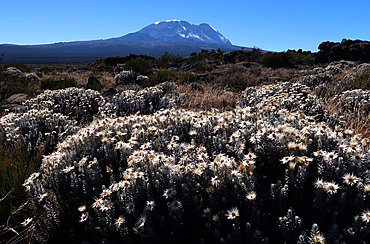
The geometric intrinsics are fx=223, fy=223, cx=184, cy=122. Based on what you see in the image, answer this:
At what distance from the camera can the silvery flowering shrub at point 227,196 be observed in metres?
1.83

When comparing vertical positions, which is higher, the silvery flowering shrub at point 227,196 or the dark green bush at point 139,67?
the dark green bush at point 139,67

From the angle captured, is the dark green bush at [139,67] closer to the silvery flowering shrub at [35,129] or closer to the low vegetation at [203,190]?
the silvery flowering shrub at [35,129]

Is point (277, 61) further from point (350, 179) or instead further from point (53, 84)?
point (350, 179)

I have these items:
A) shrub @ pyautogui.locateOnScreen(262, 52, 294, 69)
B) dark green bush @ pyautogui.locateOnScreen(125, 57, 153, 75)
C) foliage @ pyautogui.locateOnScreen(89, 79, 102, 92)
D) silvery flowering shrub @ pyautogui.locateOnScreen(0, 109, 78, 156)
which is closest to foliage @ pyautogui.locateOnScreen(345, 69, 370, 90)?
silvery flowering shrub @ pyautogui.locateOnScreen(0, 109, 78, 156)

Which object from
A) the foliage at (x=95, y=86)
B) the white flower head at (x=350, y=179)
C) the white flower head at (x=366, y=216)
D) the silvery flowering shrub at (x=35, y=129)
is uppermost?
the white flower head at (x=350, y=179)

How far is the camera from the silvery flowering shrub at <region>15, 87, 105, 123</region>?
254 inches

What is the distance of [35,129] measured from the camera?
4.46 m

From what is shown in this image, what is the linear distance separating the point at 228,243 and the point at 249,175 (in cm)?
57

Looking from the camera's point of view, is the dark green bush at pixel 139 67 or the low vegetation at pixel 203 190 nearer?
the low vegetation at pixel 203 190

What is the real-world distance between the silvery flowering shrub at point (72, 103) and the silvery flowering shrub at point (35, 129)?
1.33 metres

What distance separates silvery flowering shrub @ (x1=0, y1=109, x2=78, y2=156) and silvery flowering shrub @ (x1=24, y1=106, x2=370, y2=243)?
1.97 metres

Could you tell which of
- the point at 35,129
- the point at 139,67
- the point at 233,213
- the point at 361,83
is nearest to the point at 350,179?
the point at 233,213

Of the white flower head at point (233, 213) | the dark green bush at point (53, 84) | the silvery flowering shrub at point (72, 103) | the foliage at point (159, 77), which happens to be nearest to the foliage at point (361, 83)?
the foliage at point (159, 77)

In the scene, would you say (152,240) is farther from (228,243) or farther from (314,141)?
(314,141)
